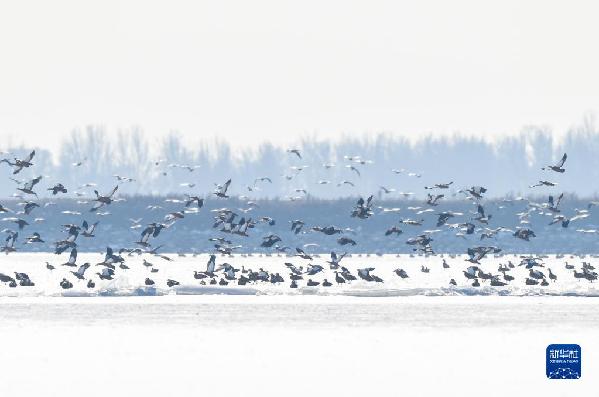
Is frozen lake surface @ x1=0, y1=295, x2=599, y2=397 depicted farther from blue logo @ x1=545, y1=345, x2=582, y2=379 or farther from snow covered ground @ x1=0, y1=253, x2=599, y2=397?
blue logo @ x1=545, y1=345, x2=582, y2=379

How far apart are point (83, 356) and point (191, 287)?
22.0 m

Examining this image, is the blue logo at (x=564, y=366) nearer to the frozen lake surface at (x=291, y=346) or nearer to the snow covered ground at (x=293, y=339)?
the snow covered ground at (x=293, y=339)

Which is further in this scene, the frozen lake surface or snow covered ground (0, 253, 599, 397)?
snow covered ground (0, 253, 599, 397)

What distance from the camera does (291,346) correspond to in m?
28.9

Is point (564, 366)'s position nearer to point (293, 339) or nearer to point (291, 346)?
point (291, 346)

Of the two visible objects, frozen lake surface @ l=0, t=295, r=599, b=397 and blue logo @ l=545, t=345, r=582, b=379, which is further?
blue logo @ l=545, t=345, r=582, b=379

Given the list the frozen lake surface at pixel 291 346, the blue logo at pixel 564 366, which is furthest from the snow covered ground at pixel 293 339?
the blue logo at pixel 564 366

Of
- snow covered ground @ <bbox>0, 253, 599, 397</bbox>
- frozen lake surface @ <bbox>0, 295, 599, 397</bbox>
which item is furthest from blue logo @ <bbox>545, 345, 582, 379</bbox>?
frozen lake surface @ <bbox>0, 295, 599, 397</bbox>

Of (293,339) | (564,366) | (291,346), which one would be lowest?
(564,366)

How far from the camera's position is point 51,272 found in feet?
205

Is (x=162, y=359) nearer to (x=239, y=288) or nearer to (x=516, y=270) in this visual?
(x=239, y=288)

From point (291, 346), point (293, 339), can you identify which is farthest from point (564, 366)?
point (293, 339)

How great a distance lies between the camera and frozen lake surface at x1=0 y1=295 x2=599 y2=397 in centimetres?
2295

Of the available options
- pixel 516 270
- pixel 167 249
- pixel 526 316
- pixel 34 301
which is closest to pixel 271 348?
pixel 526 316
